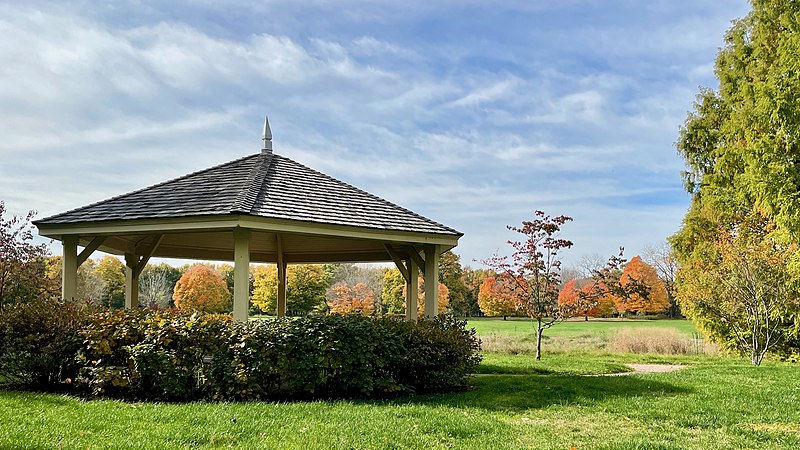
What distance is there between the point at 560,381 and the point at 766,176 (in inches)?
436

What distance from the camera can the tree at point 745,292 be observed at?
51.8 ft

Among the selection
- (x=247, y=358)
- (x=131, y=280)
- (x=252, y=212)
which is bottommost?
(x=247, y=358)

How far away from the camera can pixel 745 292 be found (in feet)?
53.1

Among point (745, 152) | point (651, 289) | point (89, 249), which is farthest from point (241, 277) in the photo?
point (651, 289)

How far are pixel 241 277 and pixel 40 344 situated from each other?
3.05m

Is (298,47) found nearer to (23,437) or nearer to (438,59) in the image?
(438,59)

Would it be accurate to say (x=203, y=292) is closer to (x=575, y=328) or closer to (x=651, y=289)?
(x=575, y=328)

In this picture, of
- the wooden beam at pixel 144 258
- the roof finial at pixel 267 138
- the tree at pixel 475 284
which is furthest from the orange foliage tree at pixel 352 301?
the roof finial at pixel 267 138

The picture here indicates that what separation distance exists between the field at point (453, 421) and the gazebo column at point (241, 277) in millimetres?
1751

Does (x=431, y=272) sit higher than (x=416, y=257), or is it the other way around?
(x=416, y=257)

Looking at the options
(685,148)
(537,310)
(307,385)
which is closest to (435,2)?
(307,385)

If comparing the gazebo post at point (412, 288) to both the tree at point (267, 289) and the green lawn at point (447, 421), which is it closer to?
the green lawn at point (447, 421)

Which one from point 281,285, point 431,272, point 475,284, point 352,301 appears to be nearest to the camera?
point 431,272

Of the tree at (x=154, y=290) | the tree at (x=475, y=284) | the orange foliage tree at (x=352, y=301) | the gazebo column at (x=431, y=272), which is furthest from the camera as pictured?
the tree at (x=475, y=284)
